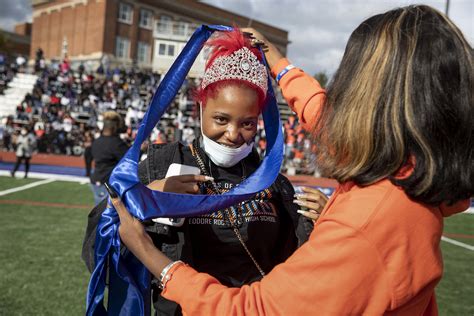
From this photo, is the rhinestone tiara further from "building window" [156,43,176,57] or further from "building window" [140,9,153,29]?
"building window" [140,9,153,29]

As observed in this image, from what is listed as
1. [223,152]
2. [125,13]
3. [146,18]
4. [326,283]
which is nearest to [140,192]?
[223,152]

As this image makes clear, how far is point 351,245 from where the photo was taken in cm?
110

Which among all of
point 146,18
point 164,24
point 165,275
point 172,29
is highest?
point 146,18

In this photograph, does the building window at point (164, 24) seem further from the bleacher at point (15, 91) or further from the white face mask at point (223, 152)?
the white face mask at point (223, 152)

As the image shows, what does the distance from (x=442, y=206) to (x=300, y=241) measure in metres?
0.85

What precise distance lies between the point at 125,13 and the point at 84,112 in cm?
2303

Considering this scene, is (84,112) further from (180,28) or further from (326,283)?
(326,283)

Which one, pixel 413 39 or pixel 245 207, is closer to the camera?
pixel 413 39

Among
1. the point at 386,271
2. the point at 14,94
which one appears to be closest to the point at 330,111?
the point at 386,271

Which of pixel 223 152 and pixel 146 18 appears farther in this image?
pixel 146 18

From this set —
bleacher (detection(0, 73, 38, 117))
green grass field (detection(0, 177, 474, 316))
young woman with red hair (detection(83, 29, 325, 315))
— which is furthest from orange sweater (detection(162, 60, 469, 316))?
bleacher (detection(0, 73, 38, 117))

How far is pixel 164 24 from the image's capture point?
4753 cm

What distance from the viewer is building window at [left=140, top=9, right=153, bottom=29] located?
47.1 metres

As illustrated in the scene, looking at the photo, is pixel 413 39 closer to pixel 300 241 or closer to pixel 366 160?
pixel 366 160
